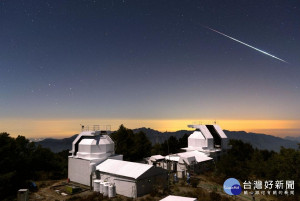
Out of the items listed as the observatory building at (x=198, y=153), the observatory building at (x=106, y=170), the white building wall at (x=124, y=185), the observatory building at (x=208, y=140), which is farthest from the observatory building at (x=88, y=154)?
the observatory building at (x=208, y=140)

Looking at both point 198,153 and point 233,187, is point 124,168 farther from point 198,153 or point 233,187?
point 198,153

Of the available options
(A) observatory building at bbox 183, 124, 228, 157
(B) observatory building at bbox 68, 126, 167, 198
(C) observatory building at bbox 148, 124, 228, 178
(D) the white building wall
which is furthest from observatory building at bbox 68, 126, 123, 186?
(A) observatory building at bbox 183, 124, 228, 157

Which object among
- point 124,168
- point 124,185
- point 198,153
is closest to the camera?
point 124,185

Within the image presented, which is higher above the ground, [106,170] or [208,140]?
[208,140]

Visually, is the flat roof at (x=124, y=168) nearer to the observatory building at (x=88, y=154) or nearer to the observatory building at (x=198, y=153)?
the observatory building at (x=88, y=154)

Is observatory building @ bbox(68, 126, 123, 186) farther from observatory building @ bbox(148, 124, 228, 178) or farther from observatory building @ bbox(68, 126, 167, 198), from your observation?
observatory building @ bbox(148, 124, 228, 178)

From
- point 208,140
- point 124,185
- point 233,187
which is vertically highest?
point 208,140

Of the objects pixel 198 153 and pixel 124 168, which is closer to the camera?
pixel 124 168

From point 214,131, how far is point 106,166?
30.2 metres

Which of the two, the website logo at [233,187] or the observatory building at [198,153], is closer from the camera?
the website logo at [233,187]

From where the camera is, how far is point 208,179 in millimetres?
35781

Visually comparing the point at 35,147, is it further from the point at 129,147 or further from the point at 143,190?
the point at 143,190

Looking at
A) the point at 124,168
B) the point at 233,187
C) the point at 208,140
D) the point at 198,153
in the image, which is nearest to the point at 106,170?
the point at 124,168

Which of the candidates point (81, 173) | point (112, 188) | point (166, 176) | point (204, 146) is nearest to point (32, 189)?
point (81, 173)
